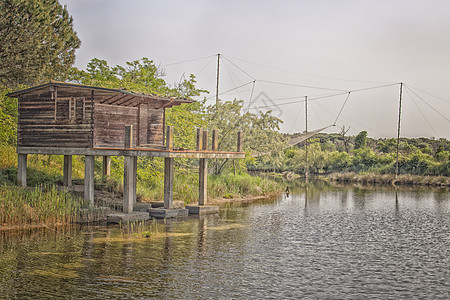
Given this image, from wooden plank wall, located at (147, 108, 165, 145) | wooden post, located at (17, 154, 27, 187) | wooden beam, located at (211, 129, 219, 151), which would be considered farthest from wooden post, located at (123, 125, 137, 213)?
wooden post, located at (17, 154, 27, 187)

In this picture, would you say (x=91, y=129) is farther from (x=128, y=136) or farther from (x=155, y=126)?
(x=155, y=126)

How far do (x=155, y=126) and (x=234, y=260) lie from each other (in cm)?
1106

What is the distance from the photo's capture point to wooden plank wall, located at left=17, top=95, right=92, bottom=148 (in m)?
20.3

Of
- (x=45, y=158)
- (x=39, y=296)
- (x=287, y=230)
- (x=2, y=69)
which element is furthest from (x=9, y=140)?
(x=39, y=296)

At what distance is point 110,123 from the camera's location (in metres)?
21.0

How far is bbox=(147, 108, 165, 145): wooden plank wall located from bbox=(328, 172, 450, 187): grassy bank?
115 ft

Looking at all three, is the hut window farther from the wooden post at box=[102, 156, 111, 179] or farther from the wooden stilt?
the wooden stilt

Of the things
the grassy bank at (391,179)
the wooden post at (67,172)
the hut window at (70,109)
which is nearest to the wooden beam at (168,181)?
the hut window at (70,109)

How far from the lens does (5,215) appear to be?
57.2ft

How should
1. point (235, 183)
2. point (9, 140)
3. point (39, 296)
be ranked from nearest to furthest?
point (39, 296)
point (9, 140)
point (235, 183)

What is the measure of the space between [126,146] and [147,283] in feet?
30.1

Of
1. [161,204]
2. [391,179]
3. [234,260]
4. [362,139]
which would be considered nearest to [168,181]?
[161,204]

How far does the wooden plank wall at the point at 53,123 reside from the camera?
20328 mm

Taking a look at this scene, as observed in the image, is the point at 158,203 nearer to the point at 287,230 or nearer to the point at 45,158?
the point at 287,230
